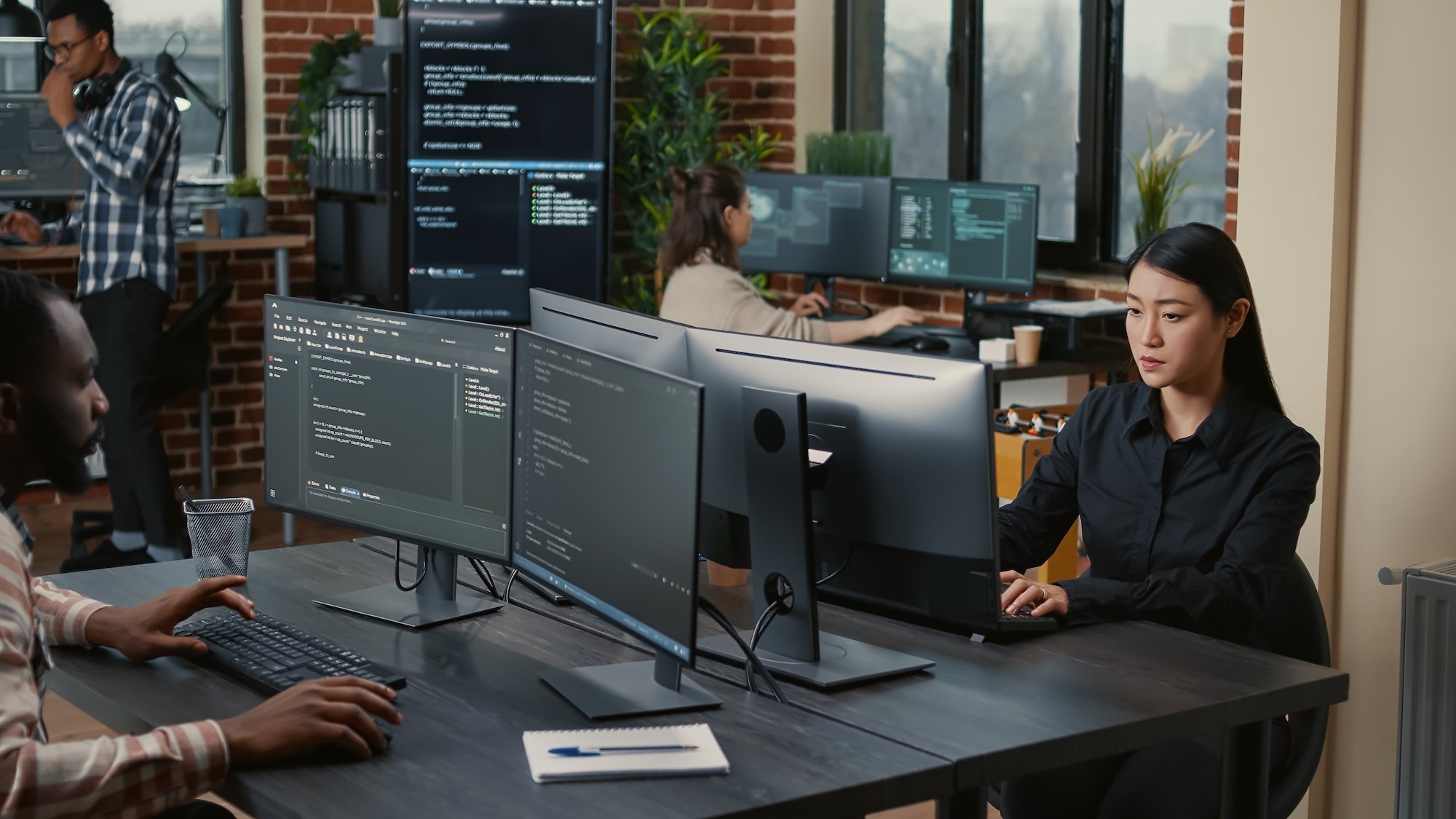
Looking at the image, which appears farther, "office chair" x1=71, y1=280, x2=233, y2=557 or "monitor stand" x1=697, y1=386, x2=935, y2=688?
"office chair" x1=71, y1=280, x2=233, y2=557

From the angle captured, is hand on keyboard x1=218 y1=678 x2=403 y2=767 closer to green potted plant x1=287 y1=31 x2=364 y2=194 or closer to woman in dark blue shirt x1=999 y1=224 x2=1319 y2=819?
woman in dark blue shirt x1=999 y1=224 x2=1319 y2=819

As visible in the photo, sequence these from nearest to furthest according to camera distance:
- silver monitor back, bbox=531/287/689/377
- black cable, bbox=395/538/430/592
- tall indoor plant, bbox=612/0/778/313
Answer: silver monitor back, bbox=531/287/689/377 → black cable, bbox=395/538/430/592 → tall indoor plant, bbox=612/0/778/313

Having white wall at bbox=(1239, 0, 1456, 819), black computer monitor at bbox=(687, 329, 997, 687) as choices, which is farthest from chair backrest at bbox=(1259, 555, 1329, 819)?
black computer monitor at bbox=(687, 329, 997, 687)

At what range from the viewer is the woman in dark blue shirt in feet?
7.16

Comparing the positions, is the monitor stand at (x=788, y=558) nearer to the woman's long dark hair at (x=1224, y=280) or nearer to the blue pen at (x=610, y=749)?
the blue pen at (x=610, y=749)

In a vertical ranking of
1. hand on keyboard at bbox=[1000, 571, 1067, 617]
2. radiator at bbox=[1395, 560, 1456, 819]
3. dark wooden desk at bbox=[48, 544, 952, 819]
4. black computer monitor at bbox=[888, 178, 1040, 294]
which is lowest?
radiator at bbox=[1395, 560, 1456, 819]

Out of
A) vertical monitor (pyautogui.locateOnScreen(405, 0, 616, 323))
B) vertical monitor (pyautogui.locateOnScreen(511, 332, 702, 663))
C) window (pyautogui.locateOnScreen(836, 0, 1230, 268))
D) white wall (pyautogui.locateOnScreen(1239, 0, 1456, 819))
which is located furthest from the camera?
vertical monitor (pyautogui.locateOnScreen(405, 0, 616, 323))

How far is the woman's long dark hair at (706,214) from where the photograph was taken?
14.0ft

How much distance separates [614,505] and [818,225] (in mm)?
3629

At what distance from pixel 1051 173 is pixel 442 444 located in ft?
11.7

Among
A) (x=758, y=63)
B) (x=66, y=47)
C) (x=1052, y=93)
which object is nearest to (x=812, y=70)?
(x=758, y=63)

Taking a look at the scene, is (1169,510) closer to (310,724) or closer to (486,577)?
(486,577)

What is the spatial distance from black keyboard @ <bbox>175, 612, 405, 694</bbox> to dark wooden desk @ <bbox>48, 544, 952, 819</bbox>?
0.08 ft

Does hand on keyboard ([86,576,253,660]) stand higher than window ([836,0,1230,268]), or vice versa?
window ([836,0,1230,268])
